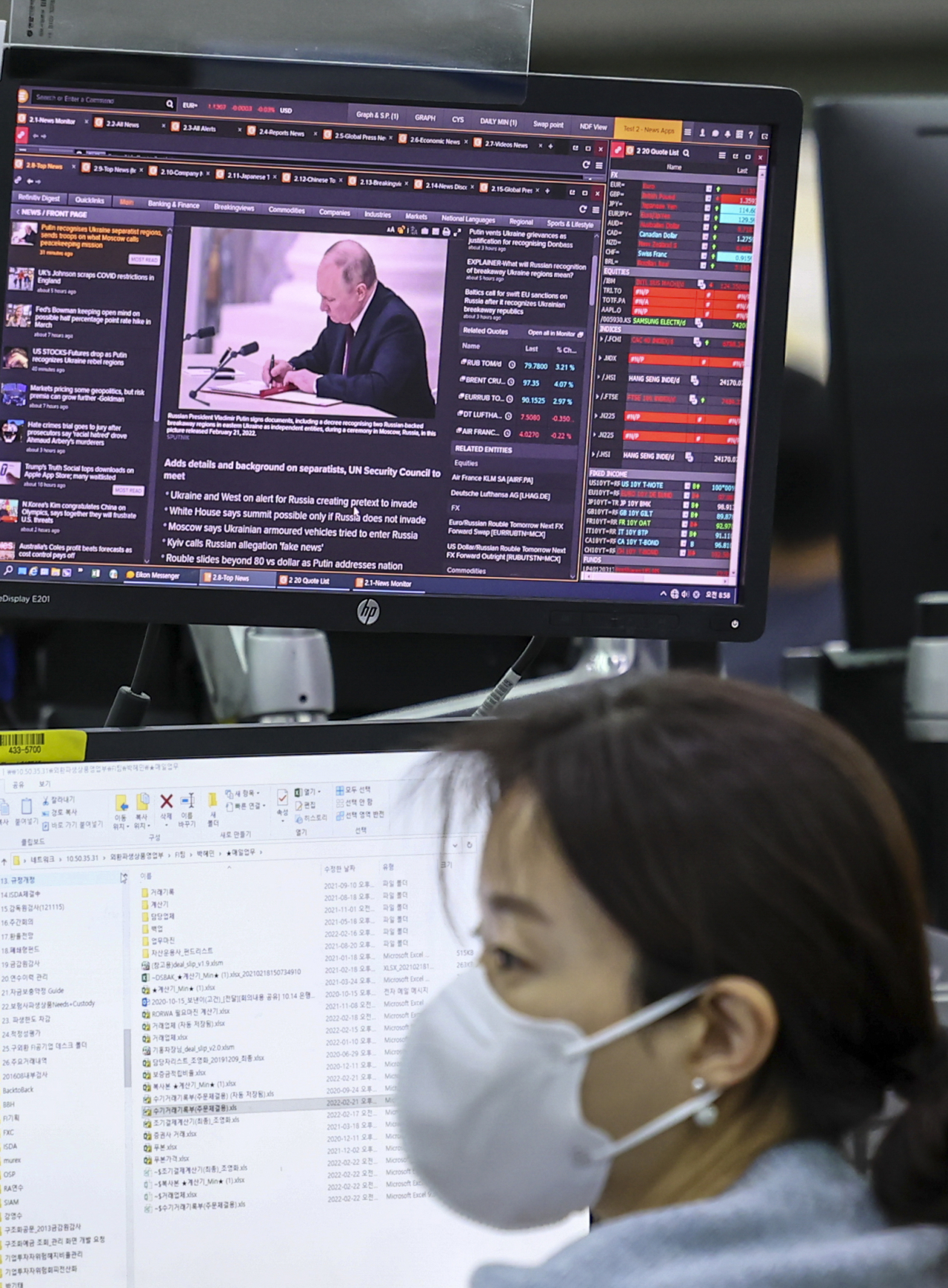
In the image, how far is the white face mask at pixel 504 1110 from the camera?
66 centimetres

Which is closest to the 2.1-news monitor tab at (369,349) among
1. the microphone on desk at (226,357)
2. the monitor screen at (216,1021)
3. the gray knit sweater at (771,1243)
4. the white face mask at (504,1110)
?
the microphone on desk at (226,357)

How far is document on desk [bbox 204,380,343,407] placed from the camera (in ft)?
2.70

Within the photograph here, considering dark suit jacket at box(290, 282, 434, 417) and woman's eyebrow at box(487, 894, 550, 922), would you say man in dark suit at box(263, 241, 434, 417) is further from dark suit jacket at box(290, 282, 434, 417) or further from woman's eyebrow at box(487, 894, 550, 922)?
woman's eyebrow at box(487, 894, 550, 922)

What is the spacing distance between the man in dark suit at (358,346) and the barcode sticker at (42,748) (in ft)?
0.88

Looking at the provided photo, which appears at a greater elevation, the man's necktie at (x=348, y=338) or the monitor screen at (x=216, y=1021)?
the man's necktie at (x=348, y=338)

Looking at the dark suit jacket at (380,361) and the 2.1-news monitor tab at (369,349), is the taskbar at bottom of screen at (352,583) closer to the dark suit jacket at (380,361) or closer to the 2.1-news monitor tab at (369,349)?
the 2.1-news monitor tab at (369,349)

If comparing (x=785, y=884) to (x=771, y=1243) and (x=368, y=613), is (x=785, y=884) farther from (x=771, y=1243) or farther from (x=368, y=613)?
(x=368, y=613)

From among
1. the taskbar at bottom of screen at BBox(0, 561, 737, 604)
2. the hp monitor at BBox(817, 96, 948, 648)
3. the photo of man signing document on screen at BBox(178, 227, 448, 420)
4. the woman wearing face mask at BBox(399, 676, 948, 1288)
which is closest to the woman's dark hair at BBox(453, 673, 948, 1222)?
the woman wearing face mask at BBox(399, 676, 948, 1288)

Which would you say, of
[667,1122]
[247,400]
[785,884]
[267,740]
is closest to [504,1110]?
[667,1122]

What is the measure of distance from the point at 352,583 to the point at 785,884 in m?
0.36

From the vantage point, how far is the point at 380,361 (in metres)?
0.83

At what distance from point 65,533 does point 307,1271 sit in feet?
1.68

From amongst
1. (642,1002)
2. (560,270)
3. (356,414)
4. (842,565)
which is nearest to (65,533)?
(356,414)

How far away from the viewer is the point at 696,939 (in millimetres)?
621
